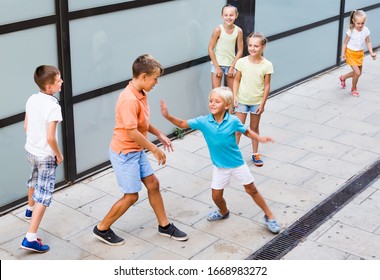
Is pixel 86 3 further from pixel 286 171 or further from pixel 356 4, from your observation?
pixel 356 4

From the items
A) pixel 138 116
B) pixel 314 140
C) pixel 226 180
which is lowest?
pixel 314 140

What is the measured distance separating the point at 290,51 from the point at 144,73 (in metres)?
5.67

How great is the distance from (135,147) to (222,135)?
0.78 metres

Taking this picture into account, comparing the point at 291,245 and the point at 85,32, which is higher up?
the point at 85,32

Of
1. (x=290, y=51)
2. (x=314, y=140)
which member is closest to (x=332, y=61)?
(x=290, y=51)

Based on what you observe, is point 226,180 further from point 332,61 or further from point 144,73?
point 332,61

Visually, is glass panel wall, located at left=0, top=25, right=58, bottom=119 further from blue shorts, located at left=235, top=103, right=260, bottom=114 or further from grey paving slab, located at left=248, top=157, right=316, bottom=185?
grey paving slab, located at left=248, top=157, right=316, bottom=185

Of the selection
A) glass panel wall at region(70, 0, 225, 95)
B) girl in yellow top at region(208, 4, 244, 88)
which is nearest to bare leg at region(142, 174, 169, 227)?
glass panel wall at region(70, 0, 225, 95)

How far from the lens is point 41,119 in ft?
19.7

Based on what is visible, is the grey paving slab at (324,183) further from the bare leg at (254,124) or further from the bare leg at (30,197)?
the bare leg at (30,197)

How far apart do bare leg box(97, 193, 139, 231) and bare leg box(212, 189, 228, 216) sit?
78cm

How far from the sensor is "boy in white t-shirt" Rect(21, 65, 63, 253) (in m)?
5.99

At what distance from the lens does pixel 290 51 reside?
36.7 ft

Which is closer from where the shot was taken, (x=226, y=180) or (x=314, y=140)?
(x=226, y=180)
